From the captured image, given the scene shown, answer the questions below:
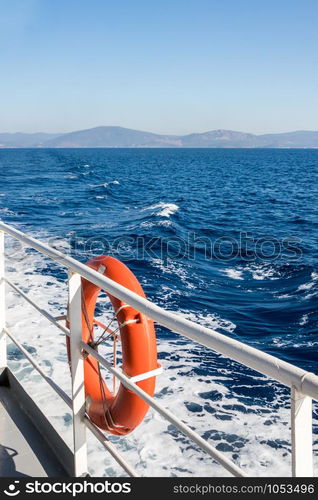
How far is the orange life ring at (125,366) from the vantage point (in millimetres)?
1479

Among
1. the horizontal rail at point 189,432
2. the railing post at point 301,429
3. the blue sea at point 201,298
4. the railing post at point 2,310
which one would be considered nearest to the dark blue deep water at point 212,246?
the blue sea at point 201,298

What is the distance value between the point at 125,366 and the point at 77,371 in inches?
7.1

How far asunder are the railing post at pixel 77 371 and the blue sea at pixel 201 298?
79 centimetres

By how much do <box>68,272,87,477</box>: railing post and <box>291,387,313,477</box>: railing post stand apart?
2.89 ft

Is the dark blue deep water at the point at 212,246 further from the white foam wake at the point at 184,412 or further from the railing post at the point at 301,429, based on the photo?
the railing post at the point at 301,429

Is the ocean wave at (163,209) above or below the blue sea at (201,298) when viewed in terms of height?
above

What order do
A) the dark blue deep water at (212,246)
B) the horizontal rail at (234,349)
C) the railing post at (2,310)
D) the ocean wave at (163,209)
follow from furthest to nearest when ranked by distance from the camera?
the ocean wave at (163,209), the dark blue deep water at (212,246), the railing post at (2,310), the horizontal rail at (234,349)

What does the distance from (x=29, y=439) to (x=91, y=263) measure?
2.58 feet

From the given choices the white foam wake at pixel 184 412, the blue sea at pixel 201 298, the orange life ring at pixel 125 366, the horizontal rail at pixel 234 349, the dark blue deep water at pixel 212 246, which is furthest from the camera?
the dark blue deep water at pixel 212 246

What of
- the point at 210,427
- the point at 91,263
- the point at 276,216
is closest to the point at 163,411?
the point at 91,263

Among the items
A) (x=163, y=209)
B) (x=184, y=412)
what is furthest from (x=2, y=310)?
(x=163, y=209)

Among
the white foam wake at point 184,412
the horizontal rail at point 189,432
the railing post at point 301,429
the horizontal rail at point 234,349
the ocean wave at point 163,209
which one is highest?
the horizontal rail at point 234,349
